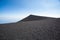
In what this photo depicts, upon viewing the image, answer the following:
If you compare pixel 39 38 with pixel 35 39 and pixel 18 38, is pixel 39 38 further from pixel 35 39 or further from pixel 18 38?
pixel 18 38

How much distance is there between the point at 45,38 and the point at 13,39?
708 mm

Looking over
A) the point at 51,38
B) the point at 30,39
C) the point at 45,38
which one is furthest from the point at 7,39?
the point at 51,38

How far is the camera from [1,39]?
2.08 m

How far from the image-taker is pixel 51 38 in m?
1.97

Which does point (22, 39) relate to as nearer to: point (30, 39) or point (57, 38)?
point (30, 39)

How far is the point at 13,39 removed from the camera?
6.55 ft

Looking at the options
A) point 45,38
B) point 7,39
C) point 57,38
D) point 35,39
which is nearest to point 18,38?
point 7,39

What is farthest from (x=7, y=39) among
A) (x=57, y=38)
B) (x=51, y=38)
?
(x=57, y=38)

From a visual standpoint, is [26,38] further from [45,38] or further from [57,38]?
[57,38]

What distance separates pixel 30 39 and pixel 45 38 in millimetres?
332

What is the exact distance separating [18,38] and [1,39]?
0.41 m

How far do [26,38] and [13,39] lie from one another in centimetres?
Answer: 29

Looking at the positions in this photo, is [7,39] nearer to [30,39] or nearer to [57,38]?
[30,39]

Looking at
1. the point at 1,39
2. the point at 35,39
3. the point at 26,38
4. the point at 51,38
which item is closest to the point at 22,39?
the point at 26,38
